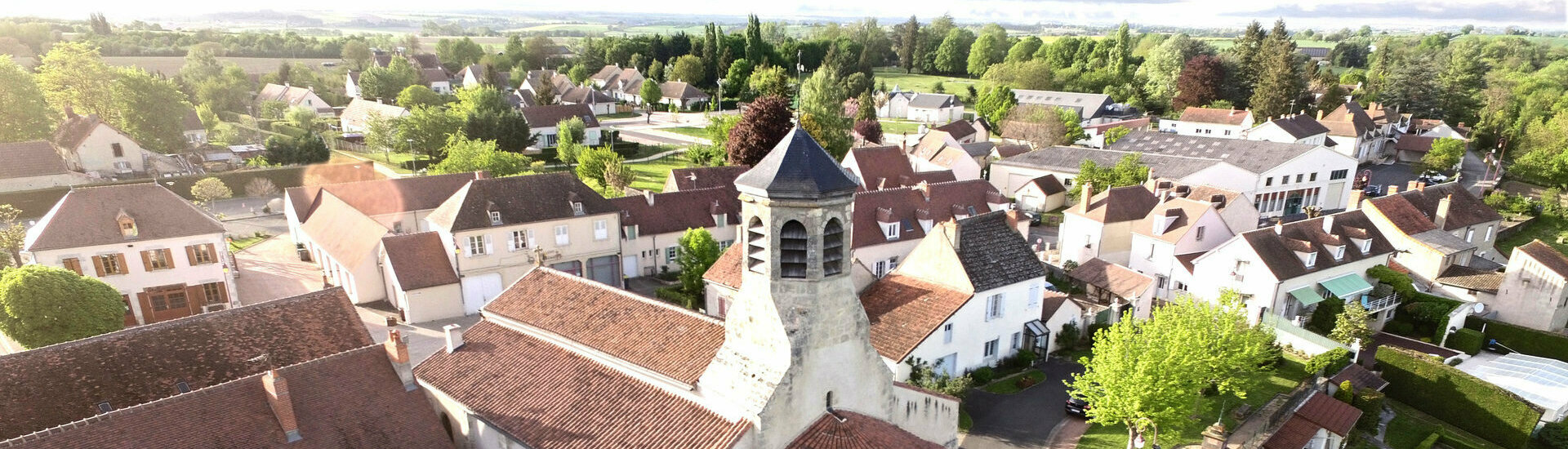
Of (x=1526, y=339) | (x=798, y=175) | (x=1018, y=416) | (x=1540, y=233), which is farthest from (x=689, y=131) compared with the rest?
(x=798, y=175)

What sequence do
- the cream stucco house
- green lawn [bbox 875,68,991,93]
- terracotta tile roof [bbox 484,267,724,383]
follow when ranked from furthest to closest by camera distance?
green lawn [bbox 875,68,991,93], the cream stucco house, terracotta tile roof [bbox 484,267,724,383]

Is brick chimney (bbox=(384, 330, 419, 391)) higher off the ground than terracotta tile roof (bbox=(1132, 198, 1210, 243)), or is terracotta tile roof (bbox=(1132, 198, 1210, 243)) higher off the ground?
brick chimney (bbox=(384, 330, 419, 391))

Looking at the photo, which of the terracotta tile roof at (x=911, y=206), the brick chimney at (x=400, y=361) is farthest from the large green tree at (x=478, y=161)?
the brick chimney at (x=400, y=361)

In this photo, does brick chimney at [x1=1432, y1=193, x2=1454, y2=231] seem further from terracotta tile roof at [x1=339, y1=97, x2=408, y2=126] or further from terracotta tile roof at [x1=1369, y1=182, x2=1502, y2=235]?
terracotta tile roof at [x1=339, y1=97, x2=408, y2=126]

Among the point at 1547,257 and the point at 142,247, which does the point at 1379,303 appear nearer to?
the point at 1547,257

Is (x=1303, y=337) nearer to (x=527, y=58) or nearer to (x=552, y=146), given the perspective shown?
(x=552, y=146)

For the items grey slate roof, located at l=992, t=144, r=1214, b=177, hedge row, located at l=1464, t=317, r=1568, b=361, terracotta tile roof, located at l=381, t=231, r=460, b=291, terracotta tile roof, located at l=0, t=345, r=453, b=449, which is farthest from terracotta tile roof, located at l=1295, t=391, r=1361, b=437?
terracotta tile roof, located at l=381, t=231, r=460, b=291
